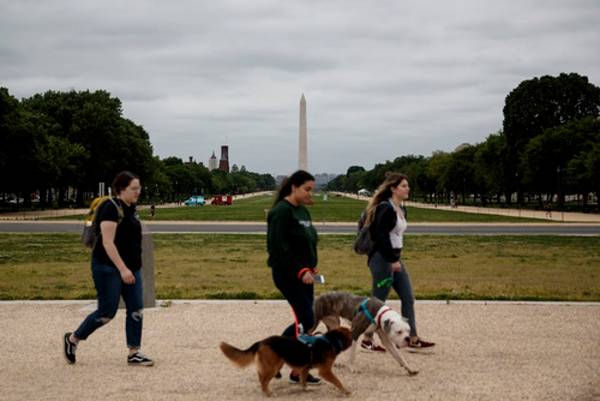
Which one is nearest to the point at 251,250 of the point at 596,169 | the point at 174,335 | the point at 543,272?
the point at 543,272

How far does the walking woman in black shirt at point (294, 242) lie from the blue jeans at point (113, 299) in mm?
1621

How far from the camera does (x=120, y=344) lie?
8.30 m

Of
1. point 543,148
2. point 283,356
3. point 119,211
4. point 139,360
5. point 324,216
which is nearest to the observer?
point 283,356

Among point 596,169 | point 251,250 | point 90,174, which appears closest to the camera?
point 251,250

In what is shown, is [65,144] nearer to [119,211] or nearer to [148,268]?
[148,268]

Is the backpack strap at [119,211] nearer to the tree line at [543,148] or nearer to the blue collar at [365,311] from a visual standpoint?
the blue collar at [365,311]

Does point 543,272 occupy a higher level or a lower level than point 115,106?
lower

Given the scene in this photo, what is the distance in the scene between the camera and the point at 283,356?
20.0ft

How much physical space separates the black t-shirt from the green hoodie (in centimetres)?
150

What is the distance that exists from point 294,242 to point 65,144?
211ft

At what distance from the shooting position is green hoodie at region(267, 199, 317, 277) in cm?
617

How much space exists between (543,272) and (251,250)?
9112mm

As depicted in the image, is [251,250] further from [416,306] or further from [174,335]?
[174,335]

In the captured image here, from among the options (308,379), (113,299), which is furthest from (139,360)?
(308,379)
